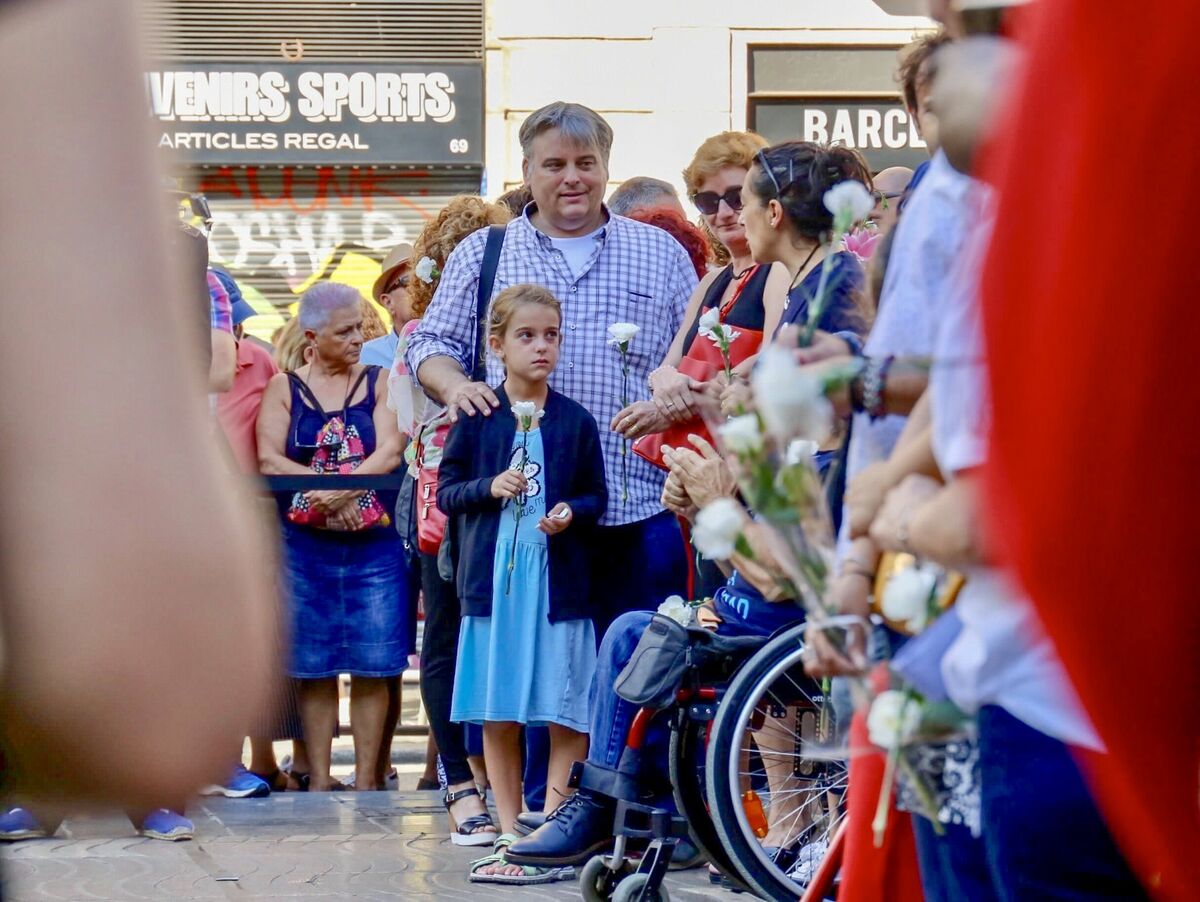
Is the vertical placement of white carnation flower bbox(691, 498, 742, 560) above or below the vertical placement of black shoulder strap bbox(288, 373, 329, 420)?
below

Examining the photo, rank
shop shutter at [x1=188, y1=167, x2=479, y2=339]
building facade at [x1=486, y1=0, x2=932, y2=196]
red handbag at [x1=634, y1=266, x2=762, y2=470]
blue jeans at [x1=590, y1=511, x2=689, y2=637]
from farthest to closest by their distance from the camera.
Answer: shop shutter at [x1=188, y1=167, x2=479, y2=339], building facade at [x1=486, y1=0, x2=932, y2=196], blue jeans at [x1=590, y1=511, x2=689, y2=637], red handbag at [x1=634, y1=266, x2=762, y2=470]

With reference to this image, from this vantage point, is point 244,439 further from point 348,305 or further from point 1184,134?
point 1184,134

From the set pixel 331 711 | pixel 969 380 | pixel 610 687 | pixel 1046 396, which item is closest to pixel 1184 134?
pixel 1046 396

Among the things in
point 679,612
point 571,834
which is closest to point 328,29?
point 571,834

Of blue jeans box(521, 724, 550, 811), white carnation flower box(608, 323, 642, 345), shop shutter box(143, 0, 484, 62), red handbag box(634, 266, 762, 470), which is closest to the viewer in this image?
red handbag box(634, 266, 762, 470)

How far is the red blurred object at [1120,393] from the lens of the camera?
150cm

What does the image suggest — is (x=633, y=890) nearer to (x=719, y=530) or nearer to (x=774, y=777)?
(x=774, y=777)

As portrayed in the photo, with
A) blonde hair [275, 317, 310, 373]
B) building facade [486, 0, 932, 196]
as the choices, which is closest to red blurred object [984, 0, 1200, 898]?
blonde hair [275, 317, 310, 373]

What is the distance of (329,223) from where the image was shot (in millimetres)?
16438

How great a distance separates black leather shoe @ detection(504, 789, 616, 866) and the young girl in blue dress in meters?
0.38

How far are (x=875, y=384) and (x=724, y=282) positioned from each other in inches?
152

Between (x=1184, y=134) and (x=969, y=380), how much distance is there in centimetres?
41

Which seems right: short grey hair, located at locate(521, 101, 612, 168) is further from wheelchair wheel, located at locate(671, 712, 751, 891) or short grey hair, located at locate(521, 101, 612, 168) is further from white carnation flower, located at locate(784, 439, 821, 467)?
white carnation flower, located at locate(784, 439, 821, 467)

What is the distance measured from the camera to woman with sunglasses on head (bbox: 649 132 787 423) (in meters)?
5.73
